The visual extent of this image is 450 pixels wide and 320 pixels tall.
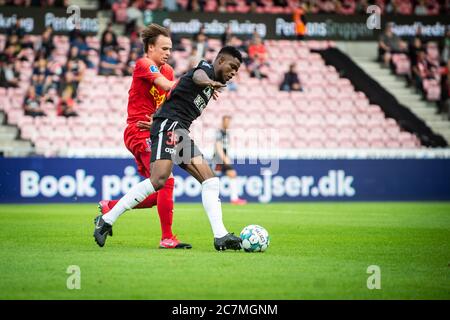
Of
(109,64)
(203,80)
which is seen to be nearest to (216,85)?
(203,80)

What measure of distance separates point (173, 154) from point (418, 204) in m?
13.9

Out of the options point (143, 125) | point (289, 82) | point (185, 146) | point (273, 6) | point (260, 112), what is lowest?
point (185, 146)

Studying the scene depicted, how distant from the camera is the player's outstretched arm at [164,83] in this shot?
35.1 feet

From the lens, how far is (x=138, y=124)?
444 inches

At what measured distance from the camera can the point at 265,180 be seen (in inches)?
961

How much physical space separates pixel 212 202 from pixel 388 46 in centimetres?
2206

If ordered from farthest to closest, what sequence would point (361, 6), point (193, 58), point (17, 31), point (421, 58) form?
point (361, 6) → point (421, 58) → point (193, 58) → point (17, 31)

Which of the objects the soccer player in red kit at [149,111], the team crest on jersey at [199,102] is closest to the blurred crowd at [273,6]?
the soccer player in red kit at [149,111]

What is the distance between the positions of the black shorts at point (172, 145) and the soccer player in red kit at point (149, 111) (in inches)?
20.5

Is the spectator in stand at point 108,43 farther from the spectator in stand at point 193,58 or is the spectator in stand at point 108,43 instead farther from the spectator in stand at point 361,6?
the spectator in stand at point 361,6

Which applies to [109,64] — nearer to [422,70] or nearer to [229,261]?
[422,70]

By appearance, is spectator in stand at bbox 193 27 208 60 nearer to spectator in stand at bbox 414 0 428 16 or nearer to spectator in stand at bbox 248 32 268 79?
spectator in stand at bbox 248 32 268 79

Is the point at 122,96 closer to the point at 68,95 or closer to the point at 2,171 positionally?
the point at 68,95
